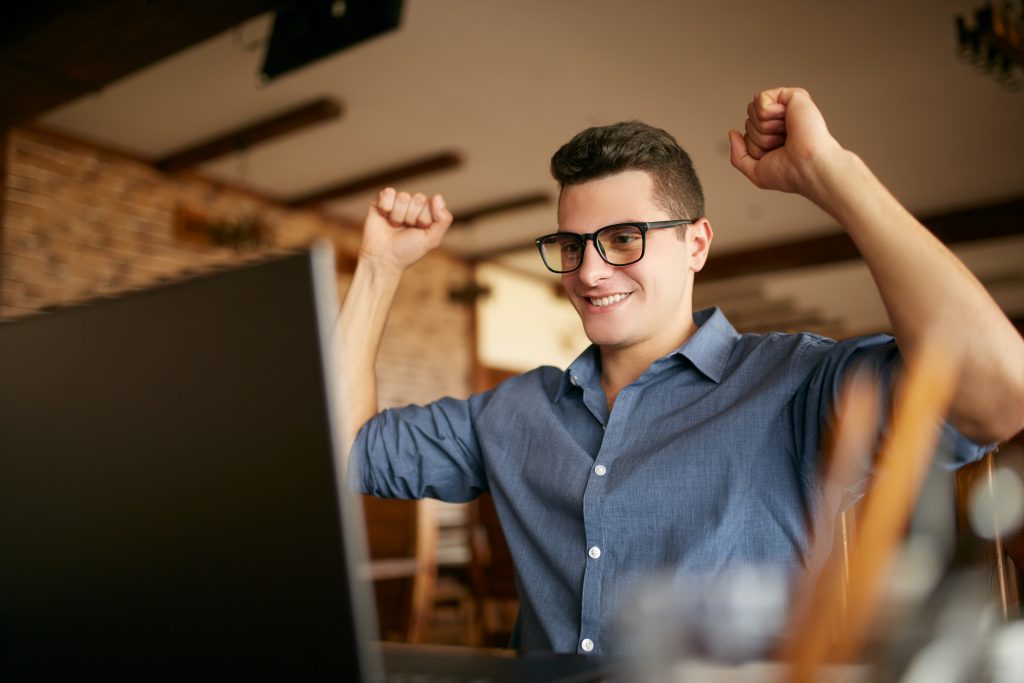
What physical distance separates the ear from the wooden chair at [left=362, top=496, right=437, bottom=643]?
2.07 m

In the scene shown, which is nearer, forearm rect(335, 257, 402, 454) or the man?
the man

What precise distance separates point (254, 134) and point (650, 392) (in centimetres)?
426

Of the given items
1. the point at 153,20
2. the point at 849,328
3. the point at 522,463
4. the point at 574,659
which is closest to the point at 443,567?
the point at 153,20

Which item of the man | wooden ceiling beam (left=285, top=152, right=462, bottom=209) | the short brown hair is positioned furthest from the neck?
wooden ceiling beam (left=285, top=152, right=462, bottom=209)

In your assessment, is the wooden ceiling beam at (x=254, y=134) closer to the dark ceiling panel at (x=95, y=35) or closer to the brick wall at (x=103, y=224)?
the brick wall at (x=103, y=224)

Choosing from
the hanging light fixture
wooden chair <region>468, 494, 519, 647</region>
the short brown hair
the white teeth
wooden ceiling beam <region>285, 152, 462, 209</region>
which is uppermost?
wooden ceiling beam <region>285, 152, 462, 209</region>

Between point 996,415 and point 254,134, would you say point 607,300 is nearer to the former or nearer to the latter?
point 996,415

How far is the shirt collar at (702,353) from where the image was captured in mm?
1300

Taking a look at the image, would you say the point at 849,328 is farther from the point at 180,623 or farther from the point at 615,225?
the point at 180,623

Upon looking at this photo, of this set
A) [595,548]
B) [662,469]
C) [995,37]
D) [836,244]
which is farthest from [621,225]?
[836,244]

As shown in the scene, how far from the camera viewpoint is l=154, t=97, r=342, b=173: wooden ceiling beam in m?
4.70

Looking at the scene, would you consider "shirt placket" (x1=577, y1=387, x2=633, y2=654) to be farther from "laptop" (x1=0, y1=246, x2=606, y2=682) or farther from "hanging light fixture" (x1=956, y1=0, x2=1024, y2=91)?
"hanging light fixture" (x1=956, y1=0, x2=1024, y2=91)

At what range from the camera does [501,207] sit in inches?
252

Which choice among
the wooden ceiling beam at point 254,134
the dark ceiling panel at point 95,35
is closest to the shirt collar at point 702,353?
the dark ceiling panel at point 95,35
